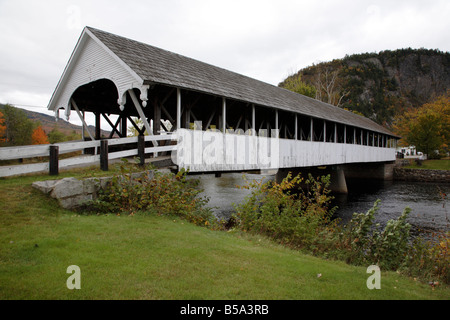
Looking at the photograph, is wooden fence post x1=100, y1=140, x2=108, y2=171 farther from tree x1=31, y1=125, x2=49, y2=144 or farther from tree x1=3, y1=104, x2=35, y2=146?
tree x1=31, y1=125, x2=49, y2=144

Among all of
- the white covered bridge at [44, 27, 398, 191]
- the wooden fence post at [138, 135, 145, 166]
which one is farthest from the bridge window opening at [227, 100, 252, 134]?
the wooden fence post at [138, 135, 145, 166]

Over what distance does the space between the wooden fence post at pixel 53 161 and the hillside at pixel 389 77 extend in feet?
304

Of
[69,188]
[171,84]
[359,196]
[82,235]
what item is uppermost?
[171,84]

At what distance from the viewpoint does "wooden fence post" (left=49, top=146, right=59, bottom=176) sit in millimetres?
6505

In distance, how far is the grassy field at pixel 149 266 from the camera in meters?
Answer: 3.01

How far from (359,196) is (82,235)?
20.4 metres

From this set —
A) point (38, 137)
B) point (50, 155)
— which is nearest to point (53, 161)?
point (50, 155)

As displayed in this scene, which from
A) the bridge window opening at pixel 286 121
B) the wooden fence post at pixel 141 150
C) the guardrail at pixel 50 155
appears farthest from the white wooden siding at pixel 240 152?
the bridge window opening at pixel 286 121

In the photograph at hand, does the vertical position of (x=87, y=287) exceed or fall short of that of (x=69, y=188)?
it falls short

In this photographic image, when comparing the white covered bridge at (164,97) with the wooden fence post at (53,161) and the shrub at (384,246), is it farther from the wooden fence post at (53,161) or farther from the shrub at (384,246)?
the shrub at (384,246)

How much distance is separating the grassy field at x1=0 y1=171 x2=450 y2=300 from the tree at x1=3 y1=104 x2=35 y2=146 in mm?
50681

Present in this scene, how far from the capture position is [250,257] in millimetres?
4293

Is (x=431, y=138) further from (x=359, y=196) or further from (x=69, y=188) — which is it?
(x=69, y=188)
